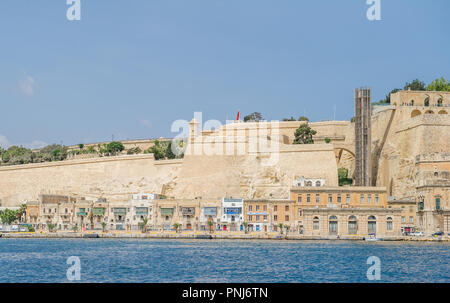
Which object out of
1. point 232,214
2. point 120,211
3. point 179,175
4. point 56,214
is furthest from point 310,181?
point 56,214

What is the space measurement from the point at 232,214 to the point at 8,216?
2124 centimetres

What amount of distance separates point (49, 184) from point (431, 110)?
3722 cm

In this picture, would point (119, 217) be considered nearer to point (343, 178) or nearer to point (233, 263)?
point (343, 178)

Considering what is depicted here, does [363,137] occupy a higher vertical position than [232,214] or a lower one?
higher

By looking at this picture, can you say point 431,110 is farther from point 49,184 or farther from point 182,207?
point 49,184

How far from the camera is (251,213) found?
51125 millimetres

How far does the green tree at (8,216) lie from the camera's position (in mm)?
58188

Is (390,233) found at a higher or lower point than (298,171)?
lower

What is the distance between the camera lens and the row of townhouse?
46.8m

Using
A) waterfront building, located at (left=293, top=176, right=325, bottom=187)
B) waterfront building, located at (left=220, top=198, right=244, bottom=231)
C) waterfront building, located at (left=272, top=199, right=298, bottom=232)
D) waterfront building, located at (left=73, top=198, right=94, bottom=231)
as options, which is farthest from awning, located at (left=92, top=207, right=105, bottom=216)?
waterfront building, located at (left=293, top=176, right=325, bottom=187)

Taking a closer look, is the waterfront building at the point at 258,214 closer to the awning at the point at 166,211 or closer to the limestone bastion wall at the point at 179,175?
the limestone bastion wall at the point at 179,175

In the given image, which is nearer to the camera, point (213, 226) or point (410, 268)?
point (410, 268)

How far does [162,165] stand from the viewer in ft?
203
